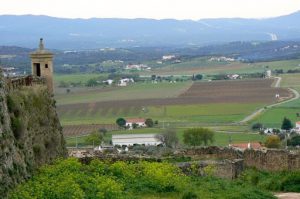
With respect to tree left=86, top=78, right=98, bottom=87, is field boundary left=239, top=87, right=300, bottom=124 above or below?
below

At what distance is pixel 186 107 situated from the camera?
90938 millimetres

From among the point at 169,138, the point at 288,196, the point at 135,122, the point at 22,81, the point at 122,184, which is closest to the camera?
the point at 288,196

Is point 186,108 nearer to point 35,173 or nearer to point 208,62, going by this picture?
point 35,173

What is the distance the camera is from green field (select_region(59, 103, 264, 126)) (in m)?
79.9

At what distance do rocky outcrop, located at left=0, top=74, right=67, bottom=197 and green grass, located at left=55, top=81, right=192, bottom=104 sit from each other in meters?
71.5

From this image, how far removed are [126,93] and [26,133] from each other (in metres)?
90.4

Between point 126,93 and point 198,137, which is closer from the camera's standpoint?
point 198,137

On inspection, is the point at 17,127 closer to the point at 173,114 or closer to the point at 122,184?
the point at 122,184

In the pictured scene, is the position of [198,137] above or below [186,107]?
above

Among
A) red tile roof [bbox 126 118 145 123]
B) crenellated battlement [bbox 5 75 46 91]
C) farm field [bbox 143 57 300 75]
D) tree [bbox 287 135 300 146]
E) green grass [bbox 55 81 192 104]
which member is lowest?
red tile roof [bbox 126 118 145 123]

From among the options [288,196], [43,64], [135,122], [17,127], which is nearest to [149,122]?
[135,122]

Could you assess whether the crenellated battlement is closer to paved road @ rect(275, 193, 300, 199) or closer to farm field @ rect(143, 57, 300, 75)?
paved road @ rect(275, 193, 300, 199)

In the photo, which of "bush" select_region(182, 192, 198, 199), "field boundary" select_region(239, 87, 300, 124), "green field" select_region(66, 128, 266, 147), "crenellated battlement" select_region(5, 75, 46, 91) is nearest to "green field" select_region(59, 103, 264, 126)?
"field boundary" select_region(239, 87, 300, 124)

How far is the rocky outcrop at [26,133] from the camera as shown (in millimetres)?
16703
